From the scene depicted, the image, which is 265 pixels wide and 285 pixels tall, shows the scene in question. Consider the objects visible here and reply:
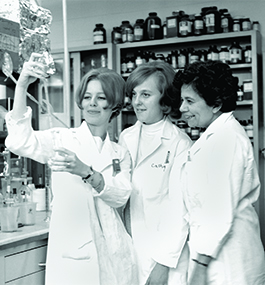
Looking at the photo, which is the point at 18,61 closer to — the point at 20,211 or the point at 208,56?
the point at 20,211

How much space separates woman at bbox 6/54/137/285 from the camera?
62.1 inches

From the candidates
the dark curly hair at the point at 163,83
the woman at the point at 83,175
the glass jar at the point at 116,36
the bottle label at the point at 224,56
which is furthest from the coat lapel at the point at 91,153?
the glass jar at the point at 116,36

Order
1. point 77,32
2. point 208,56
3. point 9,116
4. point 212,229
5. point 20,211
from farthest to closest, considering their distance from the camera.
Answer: point 77,32, point 208,56, point 20,211, point 9,116, point 212,229

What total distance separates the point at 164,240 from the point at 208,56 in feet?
9.07

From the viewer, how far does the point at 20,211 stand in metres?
2.04

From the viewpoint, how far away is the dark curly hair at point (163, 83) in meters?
1.81

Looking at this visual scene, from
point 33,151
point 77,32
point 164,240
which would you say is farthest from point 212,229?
point 77,32

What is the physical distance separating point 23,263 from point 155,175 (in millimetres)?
660

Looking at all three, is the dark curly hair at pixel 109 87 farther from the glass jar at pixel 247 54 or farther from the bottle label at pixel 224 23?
the bottle label at pixel 224 23

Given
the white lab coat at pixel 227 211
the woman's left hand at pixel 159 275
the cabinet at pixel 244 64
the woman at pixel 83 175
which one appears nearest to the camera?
the white lab coat at pixel 227 211

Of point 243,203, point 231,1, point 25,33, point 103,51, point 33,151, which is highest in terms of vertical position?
point 231,1

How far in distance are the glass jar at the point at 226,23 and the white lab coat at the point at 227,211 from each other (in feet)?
9.26

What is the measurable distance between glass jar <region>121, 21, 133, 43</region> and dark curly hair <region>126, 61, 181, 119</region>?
2704 mm

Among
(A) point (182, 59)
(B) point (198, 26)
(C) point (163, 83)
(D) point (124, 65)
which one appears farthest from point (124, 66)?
(C) point (163, 83)
